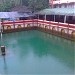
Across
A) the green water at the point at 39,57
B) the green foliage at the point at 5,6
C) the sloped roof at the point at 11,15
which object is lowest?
the green water at the point at 39,57

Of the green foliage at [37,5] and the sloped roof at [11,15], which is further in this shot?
the green foliage at [37,5]

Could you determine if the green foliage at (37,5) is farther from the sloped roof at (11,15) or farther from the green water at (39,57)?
the green water at (39,57)

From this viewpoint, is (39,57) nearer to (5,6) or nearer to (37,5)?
(37,5)

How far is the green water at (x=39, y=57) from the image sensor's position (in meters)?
14.7

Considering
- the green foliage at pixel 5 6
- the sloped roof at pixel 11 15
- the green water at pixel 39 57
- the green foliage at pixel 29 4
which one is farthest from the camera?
the green foliage at pixel 5 6

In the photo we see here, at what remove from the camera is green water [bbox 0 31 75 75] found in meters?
14.7

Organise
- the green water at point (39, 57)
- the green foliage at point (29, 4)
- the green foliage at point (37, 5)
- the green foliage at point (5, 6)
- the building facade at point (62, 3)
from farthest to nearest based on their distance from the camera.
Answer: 1. the green foliage at point (5, 6)
2. the green foliage at point (29, 4)
3. the green foliage at point (37, 5)
4. the building facade at point (62, 3)
5. the green water at point (39, 57)

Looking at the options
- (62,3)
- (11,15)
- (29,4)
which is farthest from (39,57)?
(62,3)

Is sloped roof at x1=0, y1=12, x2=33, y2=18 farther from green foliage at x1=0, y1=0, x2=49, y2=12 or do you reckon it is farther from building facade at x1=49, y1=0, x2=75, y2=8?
building facade at x1=49, y1=0, x2=75, y2=8

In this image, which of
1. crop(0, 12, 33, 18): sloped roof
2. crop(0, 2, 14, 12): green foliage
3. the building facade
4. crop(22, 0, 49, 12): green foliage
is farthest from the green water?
crop(0, 2, 14, 12): green foliage

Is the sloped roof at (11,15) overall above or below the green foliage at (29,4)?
below

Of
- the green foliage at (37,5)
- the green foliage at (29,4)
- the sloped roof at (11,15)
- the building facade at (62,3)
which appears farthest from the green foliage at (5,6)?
the building facade at (62,3)

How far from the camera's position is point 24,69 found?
49.0ft

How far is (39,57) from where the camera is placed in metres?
18.4
